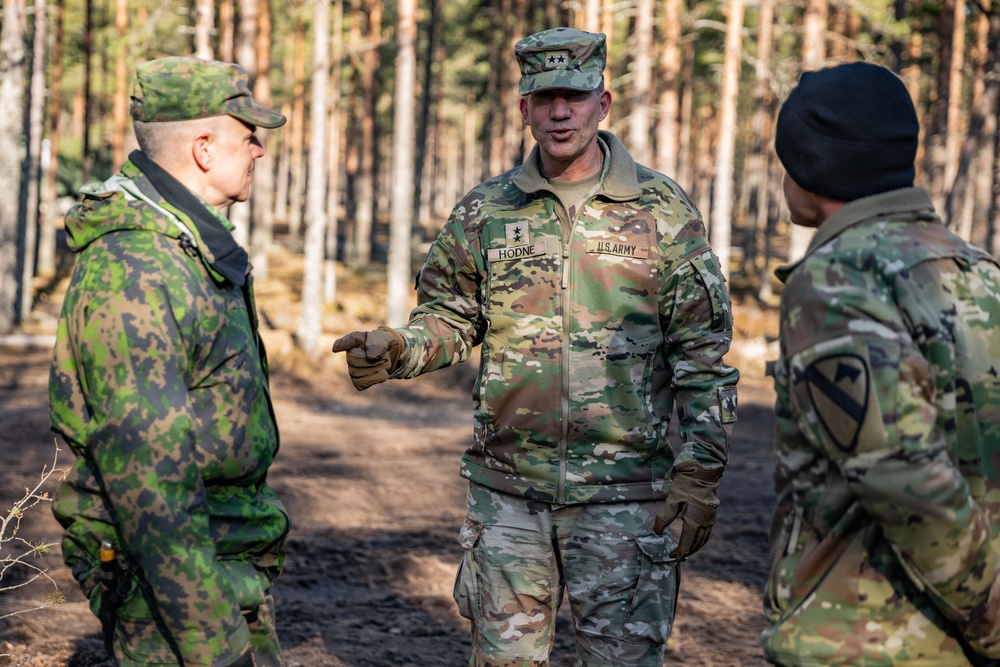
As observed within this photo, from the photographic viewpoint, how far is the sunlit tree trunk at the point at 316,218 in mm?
16125

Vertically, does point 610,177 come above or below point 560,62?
→ below

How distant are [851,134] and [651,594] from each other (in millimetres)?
2012

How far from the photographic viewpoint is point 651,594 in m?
3.74

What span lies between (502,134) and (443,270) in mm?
28451

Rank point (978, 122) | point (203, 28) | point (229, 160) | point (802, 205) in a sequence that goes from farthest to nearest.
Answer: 1. point (978, 122)
2. point (203, 28)
3. point (229, 160)
4. point (802, 205)

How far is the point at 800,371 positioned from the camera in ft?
7.23

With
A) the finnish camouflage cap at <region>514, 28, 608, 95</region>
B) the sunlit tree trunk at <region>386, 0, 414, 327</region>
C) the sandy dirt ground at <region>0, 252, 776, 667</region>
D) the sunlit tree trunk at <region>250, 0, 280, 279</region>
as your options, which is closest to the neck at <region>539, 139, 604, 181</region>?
the finnish camouflage cap at <region>514, 28, 608, 95</region>

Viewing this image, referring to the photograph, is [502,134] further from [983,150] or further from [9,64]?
[9,64]

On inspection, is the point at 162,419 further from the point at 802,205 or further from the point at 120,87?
the point at 120,87

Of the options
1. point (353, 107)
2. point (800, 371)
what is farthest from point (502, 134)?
point (800, 371)

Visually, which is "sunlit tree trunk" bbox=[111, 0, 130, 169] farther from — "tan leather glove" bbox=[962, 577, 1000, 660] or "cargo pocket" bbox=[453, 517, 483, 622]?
"tan leather glove" bbox=[962, 577, 1000, 660]

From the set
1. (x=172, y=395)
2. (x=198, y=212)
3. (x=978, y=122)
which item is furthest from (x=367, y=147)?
(x=172, y=395)

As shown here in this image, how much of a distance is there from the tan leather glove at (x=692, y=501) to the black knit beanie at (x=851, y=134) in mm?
1425

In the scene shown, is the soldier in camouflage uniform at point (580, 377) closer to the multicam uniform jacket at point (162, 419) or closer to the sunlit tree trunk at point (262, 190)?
the multicam uniform jacket at point (162, 419)
